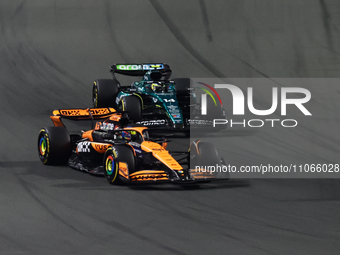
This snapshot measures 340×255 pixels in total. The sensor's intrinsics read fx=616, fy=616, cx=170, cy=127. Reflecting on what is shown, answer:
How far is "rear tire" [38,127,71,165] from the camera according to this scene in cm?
1035

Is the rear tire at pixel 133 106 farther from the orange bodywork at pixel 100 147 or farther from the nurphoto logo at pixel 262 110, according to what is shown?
the orange bodywork at pixel 100 147

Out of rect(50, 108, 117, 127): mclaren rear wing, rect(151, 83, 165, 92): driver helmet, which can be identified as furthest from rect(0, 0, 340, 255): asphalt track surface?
rect(151, 83, 165, 92): driver helmet

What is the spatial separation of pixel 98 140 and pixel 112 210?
2.74 meters

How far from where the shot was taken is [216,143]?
1299cm

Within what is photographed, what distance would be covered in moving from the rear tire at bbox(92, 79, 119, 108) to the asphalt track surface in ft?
4.75

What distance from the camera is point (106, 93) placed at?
1578 centimetres

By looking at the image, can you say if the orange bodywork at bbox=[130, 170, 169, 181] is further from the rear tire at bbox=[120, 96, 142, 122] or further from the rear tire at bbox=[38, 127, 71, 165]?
the rear tire at bbox=[120, 96, 142, 122]

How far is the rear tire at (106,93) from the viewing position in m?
15.8

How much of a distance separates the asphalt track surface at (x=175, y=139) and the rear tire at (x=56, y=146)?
237 mm
